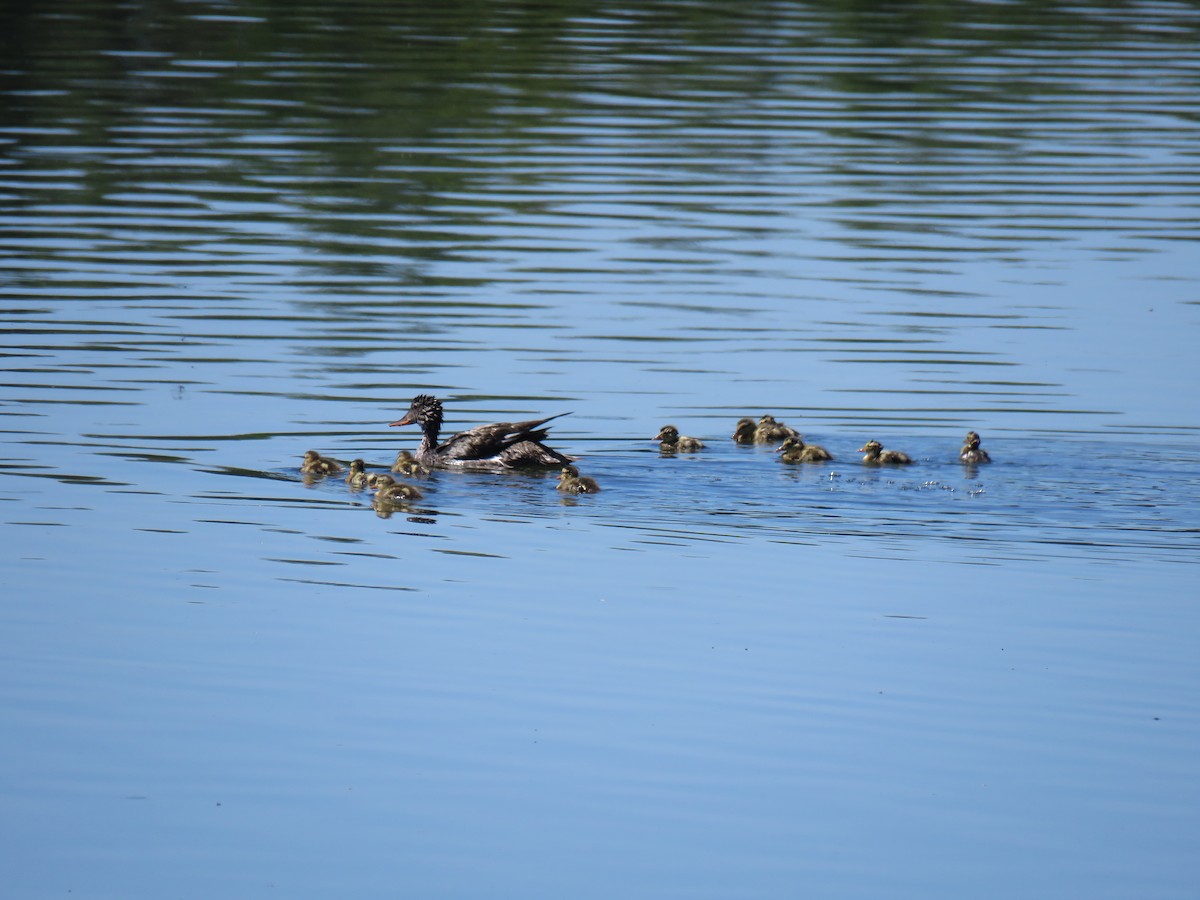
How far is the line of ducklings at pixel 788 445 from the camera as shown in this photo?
12.6 m

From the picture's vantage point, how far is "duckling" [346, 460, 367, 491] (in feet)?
41.2

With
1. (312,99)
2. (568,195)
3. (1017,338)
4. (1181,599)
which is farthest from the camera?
(312,99)

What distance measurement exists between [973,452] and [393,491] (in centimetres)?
342

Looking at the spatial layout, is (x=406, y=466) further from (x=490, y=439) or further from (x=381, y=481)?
(x=381, y=481)

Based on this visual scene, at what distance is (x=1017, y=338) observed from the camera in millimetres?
16531

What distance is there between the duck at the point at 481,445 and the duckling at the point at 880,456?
1.84 metres

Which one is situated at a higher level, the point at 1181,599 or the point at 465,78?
the point at 465,78


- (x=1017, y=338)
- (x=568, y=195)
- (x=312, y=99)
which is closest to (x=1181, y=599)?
(x=1017, y=338)

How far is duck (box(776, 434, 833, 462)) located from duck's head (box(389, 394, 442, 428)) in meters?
2.31

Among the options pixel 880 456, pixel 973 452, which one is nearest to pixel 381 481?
pixel 880 456

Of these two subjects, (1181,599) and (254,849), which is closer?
(254,849)

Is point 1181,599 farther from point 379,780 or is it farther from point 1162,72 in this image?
point 1162,72

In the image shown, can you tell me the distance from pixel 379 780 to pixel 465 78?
2423 centimetres

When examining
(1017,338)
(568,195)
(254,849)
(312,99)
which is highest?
(312,99)
